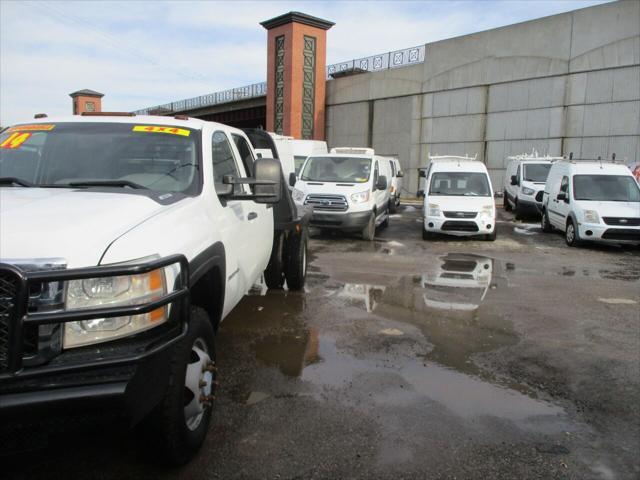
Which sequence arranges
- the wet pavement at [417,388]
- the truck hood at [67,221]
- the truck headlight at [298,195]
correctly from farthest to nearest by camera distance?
the truck headlight at [298,195] → the wet pavement at [417,388] → the truck hood at [67,221]

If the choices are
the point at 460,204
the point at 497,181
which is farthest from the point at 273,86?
the point at 460,204

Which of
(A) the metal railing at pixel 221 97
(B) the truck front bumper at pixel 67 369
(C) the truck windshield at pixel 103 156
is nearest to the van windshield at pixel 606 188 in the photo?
(C) the truck windshield at pixel 103 156

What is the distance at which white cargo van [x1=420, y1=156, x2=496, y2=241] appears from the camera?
1279cm

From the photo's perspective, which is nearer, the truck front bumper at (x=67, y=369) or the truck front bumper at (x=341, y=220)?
the truck front bumper at (x=67, y=369)

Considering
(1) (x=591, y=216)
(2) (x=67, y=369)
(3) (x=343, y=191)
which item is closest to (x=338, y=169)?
(3) (x=343, y=191)

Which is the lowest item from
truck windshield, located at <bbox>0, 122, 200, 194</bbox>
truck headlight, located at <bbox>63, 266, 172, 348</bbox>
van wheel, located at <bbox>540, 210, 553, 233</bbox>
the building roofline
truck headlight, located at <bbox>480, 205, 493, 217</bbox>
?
van wheel, located at <bbox>540, 210, 553, 233</bbox>

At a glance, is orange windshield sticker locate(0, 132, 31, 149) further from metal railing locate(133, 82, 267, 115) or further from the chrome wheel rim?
metal railing locate(133, 82, 267, 115)

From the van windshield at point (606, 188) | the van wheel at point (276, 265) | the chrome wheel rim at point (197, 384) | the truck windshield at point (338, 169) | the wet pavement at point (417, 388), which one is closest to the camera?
the chrome wheel rim at point (197, 384)

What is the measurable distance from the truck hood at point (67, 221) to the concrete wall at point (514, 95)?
2457cm

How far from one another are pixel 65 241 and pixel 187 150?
1.69m

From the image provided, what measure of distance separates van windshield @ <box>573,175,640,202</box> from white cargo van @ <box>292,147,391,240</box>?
4711mm

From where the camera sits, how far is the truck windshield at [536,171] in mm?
18562

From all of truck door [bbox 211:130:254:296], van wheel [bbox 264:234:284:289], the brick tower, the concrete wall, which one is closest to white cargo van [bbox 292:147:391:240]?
van wheel [bbox 264:234:284:289]

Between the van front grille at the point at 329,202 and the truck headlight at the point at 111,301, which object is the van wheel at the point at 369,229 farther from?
the truck headlight at the point at 111,301
